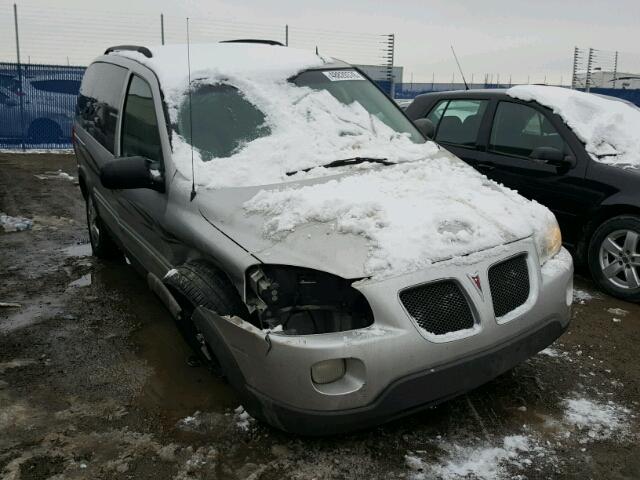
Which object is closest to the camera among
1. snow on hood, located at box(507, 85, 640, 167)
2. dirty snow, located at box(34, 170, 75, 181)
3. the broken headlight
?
the broken headlight

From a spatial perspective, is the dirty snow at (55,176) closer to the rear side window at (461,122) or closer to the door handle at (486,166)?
the rear side window at (461,122)

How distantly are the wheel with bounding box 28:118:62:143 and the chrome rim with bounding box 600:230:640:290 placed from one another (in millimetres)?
13110

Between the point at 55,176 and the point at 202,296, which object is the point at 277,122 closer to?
the point at 202,296

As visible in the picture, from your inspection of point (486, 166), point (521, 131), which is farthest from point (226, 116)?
point (521, 131)

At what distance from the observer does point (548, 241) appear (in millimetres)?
3279

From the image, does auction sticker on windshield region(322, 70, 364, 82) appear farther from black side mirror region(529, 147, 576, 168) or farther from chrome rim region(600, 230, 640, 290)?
chrome rim region(600, 230, 640, 290)

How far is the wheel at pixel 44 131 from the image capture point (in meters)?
14.2

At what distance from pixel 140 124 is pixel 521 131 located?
3563 millimetres

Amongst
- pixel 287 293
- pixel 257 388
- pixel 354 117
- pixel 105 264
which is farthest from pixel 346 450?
pixel 105 264

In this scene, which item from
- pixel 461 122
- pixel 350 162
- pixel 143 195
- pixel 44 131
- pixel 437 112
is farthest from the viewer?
pixel 44 131

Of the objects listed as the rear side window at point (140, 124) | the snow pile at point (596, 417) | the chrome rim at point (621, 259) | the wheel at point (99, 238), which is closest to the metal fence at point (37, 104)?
the wheel at point (99, 238)

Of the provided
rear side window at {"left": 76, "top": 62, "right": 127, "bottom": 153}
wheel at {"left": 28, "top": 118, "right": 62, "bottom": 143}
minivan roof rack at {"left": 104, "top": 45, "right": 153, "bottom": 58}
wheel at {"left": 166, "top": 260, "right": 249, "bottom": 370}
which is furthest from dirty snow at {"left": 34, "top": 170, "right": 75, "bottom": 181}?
wheel at {"left": 166, "top": 260, "right": 249, "bottom": 370}

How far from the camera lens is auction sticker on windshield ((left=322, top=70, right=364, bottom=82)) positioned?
167 inches

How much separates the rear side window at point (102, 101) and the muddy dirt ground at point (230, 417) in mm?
1439
